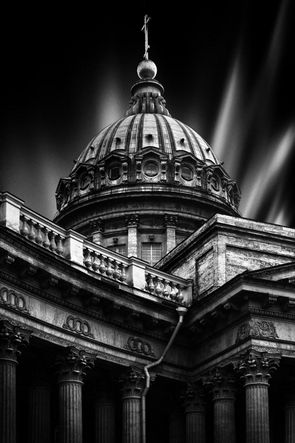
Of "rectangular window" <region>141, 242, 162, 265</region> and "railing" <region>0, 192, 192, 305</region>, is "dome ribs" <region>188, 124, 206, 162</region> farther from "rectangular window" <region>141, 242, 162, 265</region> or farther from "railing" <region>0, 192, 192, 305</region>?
"railing" <region>0, 192, 192, 305</region>

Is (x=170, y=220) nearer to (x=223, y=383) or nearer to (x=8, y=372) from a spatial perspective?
(x=223, y=383)

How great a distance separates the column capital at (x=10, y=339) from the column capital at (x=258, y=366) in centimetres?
867

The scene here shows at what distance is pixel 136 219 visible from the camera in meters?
61.2

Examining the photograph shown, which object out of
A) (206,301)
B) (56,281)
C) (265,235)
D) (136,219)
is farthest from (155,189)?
(56,281)

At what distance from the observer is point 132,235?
2387 inches

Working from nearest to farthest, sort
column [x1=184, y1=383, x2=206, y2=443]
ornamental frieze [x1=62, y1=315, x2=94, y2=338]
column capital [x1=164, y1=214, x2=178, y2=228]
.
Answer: ornamental frieze [x1=62, y1=315, x2=94, y2=338] → column [x1=184, y1=383, x2=206, y2=443] → column capital [x1=164, y1=214, x2=178, y2=228]

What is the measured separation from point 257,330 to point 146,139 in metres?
32.3

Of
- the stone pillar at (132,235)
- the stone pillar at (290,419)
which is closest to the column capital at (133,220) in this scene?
the stone pillar at (132,235)

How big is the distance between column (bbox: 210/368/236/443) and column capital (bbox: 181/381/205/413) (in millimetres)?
A: 1435

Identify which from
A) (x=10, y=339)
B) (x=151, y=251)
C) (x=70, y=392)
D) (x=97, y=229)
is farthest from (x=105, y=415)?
(x=97, y=229)

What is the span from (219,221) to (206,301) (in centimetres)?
523

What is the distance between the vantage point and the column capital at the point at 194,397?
38.5 meters

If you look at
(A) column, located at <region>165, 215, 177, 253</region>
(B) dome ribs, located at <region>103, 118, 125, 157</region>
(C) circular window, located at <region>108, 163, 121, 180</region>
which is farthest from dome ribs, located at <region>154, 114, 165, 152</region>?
(A) column, located at <region>165, 215, 177, 253</region>

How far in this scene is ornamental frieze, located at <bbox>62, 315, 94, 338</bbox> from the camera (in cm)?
3378
